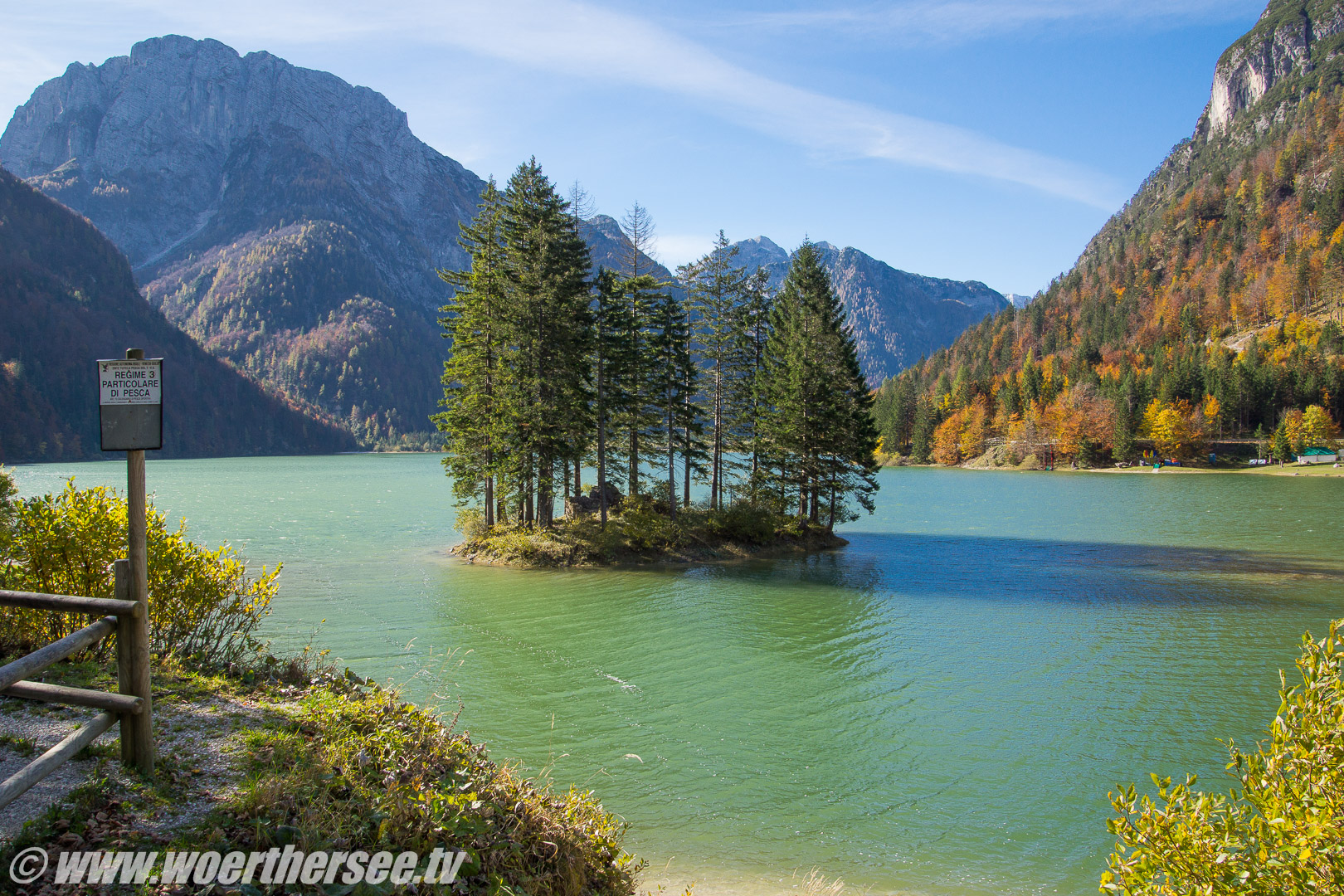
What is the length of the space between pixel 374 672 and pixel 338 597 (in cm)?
884

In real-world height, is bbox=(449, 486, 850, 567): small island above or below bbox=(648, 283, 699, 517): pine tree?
below

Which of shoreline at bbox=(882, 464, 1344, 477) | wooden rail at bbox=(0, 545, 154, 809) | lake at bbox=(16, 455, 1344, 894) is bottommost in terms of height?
lake at bbox=(16, 455, 1344, 894)

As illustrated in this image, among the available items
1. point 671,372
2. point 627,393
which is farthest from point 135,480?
point 671,372

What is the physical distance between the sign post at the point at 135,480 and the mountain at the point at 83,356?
15593cm

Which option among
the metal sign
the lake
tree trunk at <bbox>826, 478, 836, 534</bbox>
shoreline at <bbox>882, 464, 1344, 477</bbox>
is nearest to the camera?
the metal sign

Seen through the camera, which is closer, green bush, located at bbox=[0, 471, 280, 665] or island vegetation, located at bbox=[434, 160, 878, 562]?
green bush, located at bbox=[0, 471, 280, 665]

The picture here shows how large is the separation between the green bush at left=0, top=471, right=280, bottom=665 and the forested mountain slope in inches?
4633

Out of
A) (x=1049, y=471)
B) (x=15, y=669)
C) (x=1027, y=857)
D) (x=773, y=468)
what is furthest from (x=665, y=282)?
(x=1049, y=471)

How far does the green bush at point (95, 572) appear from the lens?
7727mm

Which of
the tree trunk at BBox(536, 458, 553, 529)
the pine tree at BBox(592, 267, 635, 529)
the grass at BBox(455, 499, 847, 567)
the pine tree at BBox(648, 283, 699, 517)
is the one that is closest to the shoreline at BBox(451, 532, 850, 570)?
the grass at BBox(455, 499, 847, 567)

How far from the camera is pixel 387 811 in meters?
5.12

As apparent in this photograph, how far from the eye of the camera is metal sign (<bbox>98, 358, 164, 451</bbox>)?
4898 mm

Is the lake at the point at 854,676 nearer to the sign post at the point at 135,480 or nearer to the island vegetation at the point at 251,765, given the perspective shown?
the island vegetation at the point at 251,765

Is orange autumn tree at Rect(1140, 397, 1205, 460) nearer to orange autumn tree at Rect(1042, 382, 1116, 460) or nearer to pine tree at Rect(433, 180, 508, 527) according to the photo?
orange autumn tree at Rect(1042, 382, 1116, 460)
